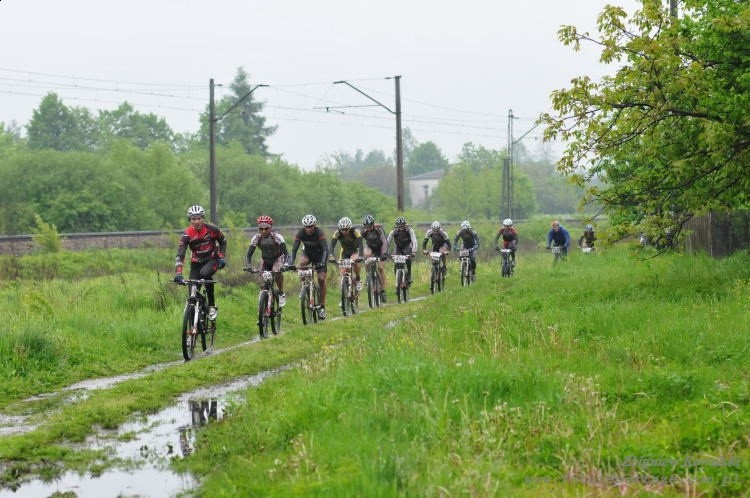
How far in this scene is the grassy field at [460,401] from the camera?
5.93 m

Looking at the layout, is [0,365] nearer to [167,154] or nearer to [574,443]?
[574,443]

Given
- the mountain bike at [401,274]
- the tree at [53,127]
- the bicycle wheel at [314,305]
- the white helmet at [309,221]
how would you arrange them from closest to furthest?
the white helmet at [309,221], the bicycle wheel at [314,305], the mountain bike at [401,274], the tree at [53,127]

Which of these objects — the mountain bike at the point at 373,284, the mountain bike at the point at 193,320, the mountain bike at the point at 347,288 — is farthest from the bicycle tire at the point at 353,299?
the mountain bike at the point at 193,320

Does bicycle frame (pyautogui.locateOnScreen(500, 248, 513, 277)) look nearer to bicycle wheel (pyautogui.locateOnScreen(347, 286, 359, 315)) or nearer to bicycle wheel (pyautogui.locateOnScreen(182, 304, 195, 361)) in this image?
bicycle wheel (pyautogui.locateOnScreen(347, 286, 359, 315))

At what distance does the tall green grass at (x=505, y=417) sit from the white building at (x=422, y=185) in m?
160

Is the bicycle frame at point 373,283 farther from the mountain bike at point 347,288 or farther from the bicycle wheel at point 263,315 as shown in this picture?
the bicycle wheel at point 263,315

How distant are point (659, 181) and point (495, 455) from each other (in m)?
11.5

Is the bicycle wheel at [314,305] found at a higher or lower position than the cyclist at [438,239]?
lower

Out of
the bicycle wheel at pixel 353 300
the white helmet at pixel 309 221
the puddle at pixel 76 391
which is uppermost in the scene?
the white helmet at pixel 309 221

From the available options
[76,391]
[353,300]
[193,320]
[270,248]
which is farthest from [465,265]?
[76,391]

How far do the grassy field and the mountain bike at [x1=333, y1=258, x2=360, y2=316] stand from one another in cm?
473

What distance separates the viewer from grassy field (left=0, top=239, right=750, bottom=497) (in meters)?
5.93

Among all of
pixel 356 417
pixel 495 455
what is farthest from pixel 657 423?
pixel 356 417

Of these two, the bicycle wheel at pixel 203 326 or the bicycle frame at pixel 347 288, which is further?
the bicycle frame at pixel 347 288
